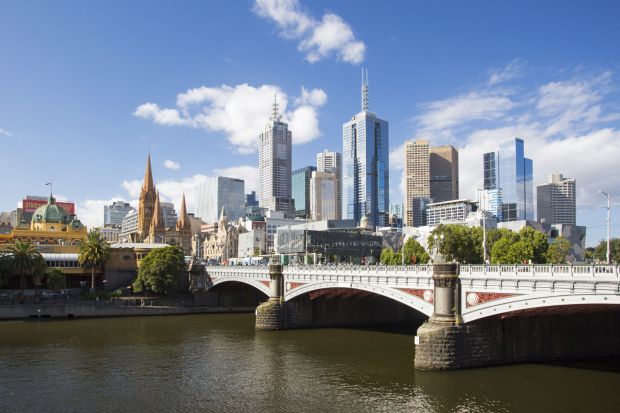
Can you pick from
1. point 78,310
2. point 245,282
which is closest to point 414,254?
point 245,282

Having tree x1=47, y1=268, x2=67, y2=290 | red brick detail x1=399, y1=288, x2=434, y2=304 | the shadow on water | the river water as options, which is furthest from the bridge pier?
→ tree x1=47, y1=268, x2=67, y2=290

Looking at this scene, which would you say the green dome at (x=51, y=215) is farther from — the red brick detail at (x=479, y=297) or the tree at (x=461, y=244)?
the red brick detail at (x=479, y=297)

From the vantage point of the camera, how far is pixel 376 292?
189 ft

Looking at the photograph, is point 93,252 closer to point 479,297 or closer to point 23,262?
point 23,262

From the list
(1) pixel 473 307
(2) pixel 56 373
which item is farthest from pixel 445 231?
(2) pixel 56 373

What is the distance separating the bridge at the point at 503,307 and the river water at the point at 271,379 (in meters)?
A: 1.90

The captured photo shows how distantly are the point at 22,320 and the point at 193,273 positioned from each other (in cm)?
3285

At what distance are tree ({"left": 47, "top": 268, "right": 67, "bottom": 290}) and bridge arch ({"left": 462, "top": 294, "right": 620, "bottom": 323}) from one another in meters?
78.9

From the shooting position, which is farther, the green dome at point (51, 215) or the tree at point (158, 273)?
the green dome at point (51, 215)

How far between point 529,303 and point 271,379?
20.6 metres

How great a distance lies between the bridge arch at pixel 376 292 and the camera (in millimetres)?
50812

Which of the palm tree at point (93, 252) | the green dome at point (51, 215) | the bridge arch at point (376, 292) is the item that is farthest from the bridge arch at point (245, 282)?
the green dome at point (51, 215)

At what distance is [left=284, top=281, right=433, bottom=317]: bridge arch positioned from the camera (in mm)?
50812

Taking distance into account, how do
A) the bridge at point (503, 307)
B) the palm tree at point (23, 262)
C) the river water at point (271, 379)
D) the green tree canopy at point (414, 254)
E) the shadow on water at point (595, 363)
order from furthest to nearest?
the green tree canopy at point (414, 254)
the palm tree at point (23, 262)
the shadow on water at point (595, 363)
the bridge at point (503, 307)
the river water at point (271, 379)
